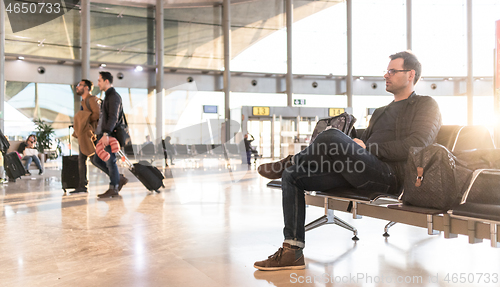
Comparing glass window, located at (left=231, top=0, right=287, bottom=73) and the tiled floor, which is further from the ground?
glass window, located at (left=231, top=0, right=287, bottom=73)

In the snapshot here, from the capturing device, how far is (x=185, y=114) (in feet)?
67.5

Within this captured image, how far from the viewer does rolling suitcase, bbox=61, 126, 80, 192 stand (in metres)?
5.89

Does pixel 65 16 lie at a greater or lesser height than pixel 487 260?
greater

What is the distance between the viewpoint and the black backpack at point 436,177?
5.78 ft

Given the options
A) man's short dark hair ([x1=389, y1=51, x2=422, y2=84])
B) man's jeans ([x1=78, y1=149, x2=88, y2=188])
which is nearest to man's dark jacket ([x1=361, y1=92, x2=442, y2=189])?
man's short dark hair ([x1=389, y1=51, x2=422, y2=84])

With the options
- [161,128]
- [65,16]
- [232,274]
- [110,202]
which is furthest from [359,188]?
[65,16]

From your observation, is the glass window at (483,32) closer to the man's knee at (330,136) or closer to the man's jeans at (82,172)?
the man's jeans at (82,172)

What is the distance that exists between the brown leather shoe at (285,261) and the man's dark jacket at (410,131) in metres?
0.68

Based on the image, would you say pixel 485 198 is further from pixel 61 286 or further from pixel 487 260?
pixel 61 286

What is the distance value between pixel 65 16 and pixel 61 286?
61.0 ft

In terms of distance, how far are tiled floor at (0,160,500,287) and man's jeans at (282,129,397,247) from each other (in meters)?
0.32

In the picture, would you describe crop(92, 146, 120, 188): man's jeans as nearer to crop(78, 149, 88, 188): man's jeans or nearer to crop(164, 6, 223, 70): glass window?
crop(78, 149, 88, 188): man's jeans

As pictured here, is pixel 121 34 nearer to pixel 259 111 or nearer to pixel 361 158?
pixel 259 111

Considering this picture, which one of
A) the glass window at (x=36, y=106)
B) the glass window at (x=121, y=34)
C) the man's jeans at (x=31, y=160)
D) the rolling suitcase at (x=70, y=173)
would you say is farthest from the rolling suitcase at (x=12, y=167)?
the glass window at (x=121, y=34)
